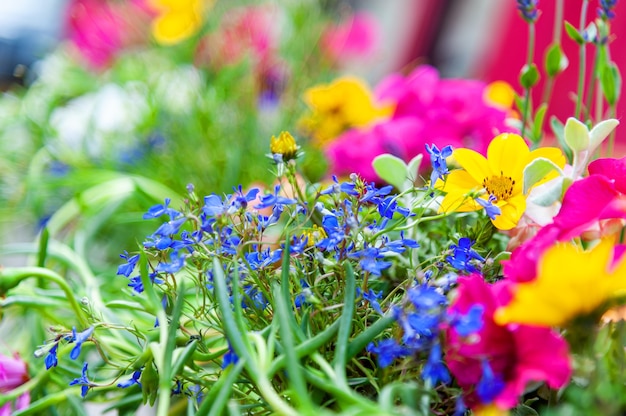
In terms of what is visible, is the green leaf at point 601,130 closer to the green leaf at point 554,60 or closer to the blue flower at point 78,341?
the green leaf at point 554,60

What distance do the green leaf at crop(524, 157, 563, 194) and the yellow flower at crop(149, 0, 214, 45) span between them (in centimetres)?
53

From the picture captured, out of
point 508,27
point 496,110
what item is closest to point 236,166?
point 496,110

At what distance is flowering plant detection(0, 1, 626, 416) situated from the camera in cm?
20

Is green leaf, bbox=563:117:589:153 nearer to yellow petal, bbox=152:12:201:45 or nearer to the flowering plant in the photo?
the flowering plant

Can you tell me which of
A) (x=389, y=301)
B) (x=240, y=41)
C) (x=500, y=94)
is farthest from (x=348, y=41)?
(x=389, y=301)

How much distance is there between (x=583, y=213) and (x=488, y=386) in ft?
0.26

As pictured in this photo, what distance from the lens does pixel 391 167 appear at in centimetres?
30

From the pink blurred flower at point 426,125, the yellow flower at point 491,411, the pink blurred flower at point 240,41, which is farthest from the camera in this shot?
the pink blurred flower at point 240,41

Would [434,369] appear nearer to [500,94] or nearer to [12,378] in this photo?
[12,378]

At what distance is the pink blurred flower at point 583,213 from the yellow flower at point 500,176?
0.05ft

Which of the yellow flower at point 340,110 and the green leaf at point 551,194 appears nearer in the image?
the green leaf at point 551,194

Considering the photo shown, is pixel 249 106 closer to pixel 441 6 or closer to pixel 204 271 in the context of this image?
pixel 204 271

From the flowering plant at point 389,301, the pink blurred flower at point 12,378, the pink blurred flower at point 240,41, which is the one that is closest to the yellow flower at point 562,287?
the flowering plant at point 389,301

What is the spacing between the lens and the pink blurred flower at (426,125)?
1.49ft
